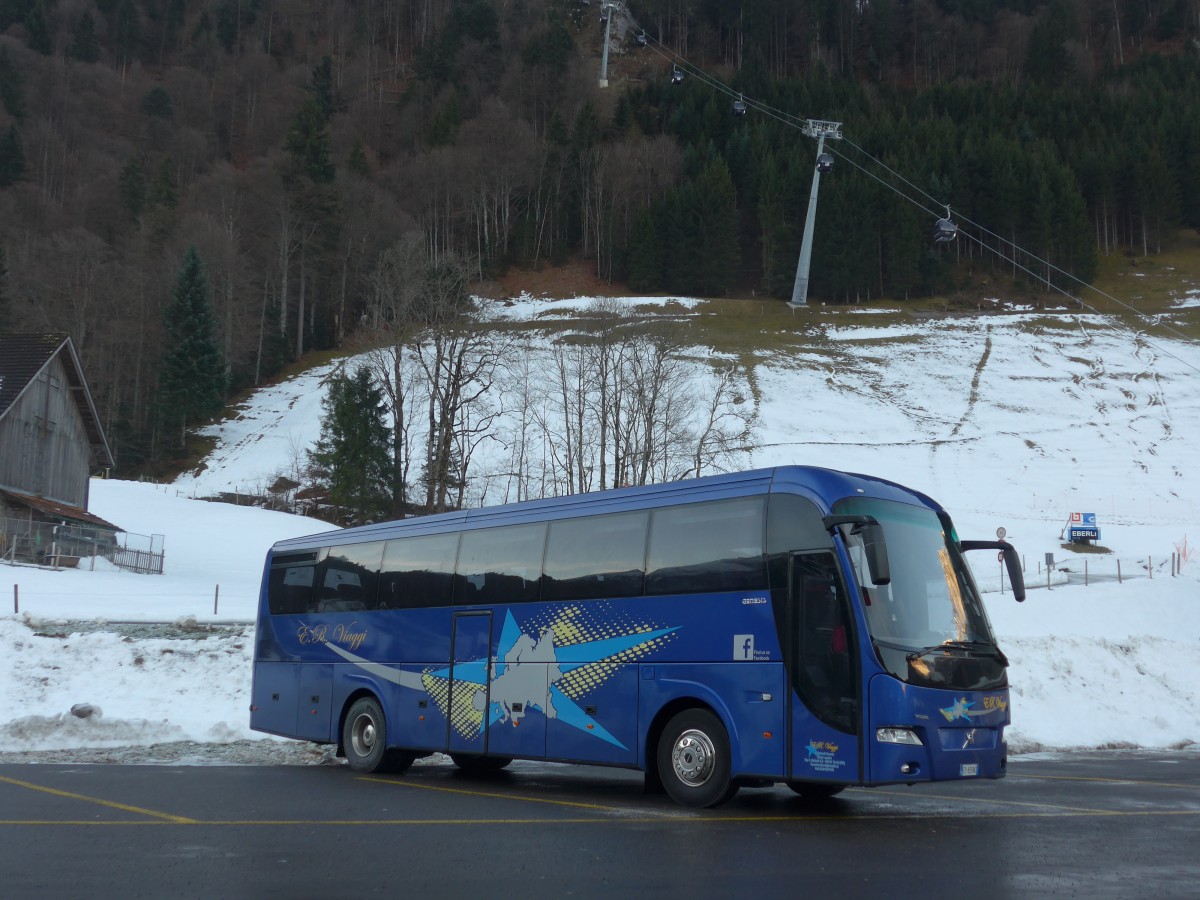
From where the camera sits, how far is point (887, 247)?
97.0 meters

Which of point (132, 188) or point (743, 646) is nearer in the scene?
point (743, 646)

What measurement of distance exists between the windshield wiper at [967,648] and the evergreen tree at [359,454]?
42833 millimetres

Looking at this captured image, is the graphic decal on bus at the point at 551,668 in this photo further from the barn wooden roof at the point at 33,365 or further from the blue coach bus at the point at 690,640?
the barn wooden roof at the point at 33,365

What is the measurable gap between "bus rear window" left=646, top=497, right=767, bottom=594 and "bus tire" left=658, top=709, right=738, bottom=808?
52.9 inches

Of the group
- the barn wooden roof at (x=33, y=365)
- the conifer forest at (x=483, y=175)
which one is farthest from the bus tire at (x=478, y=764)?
the conifer forest at (x=483, y=175)

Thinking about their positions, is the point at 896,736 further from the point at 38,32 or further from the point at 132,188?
the point at 38,32

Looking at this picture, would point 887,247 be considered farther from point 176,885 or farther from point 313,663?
point 176,885

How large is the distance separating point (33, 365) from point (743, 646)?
132 ft

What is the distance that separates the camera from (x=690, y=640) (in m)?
11.5

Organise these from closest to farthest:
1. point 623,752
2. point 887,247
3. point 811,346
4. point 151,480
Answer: point 623,752 < point 151,480 < point 811,346 < point 887,247

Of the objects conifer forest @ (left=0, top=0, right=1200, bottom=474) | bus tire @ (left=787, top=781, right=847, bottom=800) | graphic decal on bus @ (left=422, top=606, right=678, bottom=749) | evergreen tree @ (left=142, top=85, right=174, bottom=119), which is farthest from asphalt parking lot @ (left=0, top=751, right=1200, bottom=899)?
evergreen tree @ (left=142, top=85, right=174, bottom=119)

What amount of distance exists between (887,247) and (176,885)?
3779 inches

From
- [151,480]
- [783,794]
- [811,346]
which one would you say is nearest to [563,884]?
[783,794]

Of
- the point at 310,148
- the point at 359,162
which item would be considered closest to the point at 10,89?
the point at 359,162
